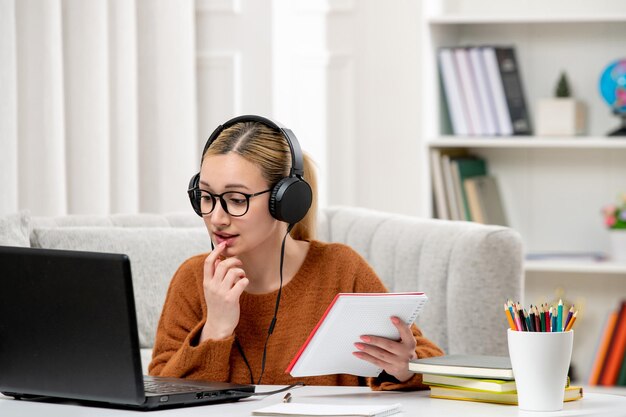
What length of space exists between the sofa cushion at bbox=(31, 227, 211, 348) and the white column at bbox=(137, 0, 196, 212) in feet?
2.59

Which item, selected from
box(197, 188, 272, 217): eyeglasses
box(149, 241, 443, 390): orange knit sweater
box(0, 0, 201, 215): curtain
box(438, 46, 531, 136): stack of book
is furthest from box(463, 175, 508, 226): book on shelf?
box(197, 188, 272, 217): eyeglasses

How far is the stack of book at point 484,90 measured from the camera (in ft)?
11.2

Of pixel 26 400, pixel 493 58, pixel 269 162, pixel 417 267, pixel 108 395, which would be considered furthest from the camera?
pixel 493 58

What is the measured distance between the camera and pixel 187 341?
1547 mm

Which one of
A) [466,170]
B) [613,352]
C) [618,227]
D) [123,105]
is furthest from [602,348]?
[123,105]

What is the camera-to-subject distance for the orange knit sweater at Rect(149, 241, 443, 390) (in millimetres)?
1521

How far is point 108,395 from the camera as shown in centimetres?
124

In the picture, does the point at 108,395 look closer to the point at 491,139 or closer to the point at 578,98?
the point at 491,139

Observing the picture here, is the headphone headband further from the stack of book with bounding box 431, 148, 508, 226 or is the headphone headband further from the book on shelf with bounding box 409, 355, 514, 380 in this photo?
the stack of book with bounding box 431, 148, 508, 226

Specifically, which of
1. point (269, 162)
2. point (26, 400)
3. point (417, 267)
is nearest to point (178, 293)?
point (269, 162)

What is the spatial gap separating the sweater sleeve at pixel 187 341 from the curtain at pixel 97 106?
39.2 inches

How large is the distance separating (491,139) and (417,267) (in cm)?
128

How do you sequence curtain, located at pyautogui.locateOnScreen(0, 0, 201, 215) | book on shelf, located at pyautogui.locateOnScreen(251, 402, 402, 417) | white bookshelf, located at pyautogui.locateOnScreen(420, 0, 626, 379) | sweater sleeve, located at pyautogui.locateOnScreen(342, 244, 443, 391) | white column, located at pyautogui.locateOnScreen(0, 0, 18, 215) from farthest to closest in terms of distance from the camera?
1. white bookshelf, located at pyautogui.locateOnScreen(420, 0, 626, 379)
2. curtain, located at pyautogui.locateOnScreen(0, 0, 201, 215)
3. white column, located at pyautogui.locateOnScreen(0, 0, 18, 215)
4. sweater sleeve, located at pyautogui.locateOnScreen(342, 244, 443, 391)
5. book on shelf, located at pyautogui.locateOnScreen(251, 402, 402, 417)

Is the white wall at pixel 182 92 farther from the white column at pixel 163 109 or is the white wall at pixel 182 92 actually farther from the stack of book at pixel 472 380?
the stack of book at pixel 472 380
